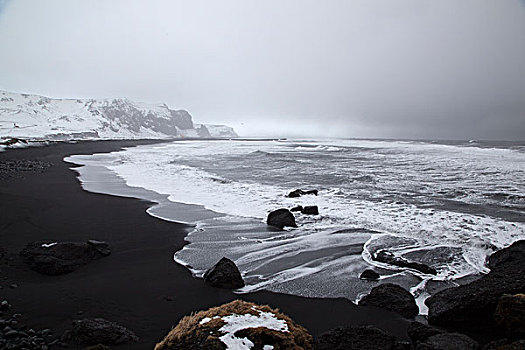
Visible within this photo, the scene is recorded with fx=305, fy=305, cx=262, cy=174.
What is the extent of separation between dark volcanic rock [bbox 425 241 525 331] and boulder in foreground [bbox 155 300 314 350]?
2.35 meters

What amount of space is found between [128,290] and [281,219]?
500 centimetres

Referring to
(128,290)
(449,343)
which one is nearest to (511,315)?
(449,343)

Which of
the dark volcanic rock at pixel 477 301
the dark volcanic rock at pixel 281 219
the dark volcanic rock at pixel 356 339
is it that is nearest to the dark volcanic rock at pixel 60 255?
the dark volcanic rock at pixel 281 219

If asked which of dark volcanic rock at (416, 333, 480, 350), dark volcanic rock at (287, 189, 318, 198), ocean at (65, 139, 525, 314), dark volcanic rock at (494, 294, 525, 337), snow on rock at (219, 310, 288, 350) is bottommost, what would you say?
ocean at (65, 139, 525, 314)

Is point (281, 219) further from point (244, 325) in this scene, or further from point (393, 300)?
point (244, 325)

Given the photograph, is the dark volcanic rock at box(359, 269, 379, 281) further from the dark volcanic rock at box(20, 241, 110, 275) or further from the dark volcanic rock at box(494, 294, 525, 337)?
the dark volcanic rock at box(20, 241, 110, 275)

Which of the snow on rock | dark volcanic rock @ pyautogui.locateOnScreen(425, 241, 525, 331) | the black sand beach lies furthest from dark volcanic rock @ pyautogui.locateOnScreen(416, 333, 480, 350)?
the snow on rock

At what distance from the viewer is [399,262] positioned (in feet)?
21.3

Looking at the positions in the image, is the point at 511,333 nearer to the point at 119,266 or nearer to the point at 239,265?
the point at 239,265

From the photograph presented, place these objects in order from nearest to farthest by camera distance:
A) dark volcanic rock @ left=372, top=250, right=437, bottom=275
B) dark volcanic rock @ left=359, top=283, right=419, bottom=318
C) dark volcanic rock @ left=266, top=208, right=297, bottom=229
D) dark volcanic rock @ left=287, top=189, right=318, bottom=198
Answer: dark volcanic rock @ left=359, top=283, right=419, bottom=318, dark volcanic rock @ left=372, top=250, right=437, bottom=275, dark volcanic rock @ left=266, top=208, right=297, bottom=229, dark volcanic rock @ left=287, top=189, right=318, bottom=198

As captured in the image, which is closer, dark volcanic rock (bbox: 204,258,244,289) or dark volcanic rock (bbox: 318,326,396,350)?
dark volcanic rock (bbox: 318,326,396,350)

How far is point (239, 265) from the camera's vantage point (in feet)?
21.0

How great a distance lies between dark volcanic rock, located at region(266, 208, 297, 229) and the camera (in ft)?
29.9

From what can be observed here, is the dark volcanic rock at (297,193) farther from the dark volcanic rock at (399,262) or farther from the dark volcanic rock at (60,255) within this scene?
the dark volcanic rock at (60,255)
